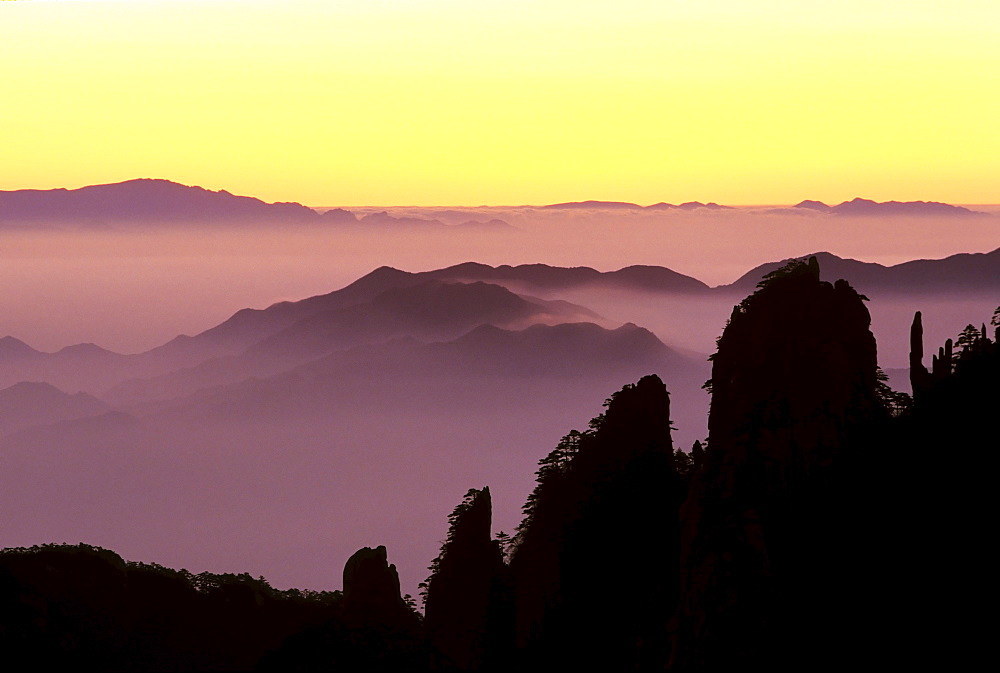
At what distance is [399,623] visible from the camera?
201 feet

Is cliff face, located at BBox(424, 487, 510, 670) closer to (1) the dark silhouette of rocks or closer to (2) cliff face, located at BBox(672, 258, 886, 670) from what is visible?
(1) the dark silhouette of rocks

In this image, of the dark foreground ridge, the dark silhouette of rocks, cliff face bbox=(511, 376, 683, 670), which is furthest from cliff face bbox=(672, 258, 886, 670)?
the dark silhouette of rocks

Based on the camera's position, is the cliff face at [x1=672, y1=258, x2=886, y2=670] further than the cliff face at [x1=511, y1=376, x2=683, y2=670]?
No

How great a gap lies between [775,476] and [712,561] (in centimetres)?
797

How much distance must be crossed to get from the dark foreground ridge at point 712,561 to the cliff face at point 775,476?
0.29ft

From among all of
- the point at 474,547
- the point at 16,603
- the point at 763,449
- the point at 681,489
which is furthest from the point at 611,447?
the point at 16,603

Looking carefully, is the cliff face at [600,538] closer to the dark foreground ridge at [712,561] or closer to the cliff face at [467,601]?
the dark foreground ridge at [712,561]

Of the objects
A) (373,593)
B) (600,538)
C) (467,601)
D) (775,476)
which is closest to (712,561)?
(775,476)

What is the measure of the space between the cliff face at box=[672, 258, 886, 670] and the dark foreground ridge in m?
0.09

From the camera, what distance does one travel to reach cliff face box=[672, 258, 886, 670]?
132 ft

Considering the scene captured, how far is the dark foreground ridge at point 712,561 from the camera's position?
133 ft

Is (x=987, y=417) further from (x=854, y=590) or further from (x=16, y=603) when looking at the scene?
(x=16, y=603)

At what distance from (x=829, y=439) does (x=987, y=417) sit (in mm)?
6667

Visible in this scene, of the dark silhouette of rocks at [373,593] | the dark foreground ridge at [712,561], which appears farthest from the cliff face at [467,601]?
the dark silhouette of rocks at [373,593]
